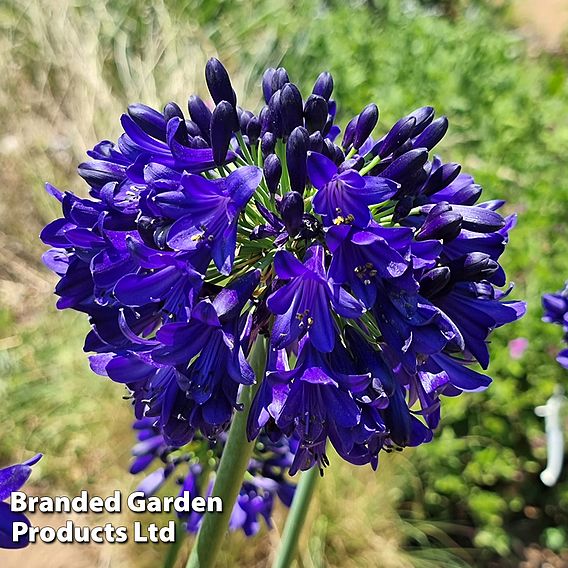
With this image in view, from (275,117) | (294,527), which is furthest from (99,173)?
(294,527)

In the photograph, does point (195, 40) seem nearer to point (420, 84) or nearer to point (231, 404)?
point (420, 84)

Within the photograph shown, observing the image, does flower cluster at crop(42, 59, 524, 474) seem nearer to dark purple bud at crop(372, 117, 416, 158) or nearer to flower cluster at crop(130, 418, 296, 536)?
dark purple bud at crop(372, 117, 416, 158)

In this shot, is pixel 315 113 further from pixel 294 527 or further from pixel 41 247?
pixel 41 247

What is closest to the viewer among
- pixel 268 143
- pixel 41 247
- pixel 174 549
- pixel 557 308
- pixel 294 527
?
pixel 268 143

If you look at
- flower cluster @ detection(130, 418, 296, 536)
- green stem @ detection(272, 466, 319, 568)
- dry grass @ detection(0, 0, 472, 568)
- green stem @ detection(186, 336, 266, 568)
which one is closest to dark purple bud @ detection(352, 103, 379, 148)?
green stem @ detection(186, 336, 266, 568)

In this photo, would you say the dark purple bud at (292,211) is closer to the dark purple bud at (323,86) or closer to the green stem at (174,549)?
the dark purple bud at (323,86)

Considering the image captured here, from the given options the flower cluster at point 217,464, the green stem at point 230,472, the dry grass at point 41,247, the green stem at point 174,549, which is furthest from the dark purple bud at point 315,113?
the dry grass at point 41,247
